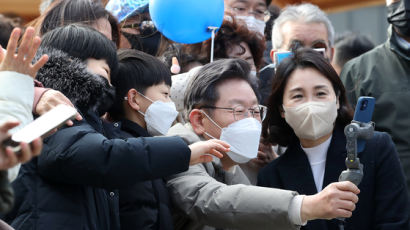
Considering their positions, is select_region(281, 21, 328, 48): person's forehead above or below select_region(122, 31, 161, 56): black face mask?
above

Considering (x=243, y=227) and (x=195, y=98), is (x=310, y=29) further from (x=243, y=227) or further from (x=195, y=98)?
(x=243, y=227)

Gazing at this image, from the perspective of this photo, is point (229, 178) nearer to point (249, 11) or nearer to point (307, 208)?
point (307, 208)

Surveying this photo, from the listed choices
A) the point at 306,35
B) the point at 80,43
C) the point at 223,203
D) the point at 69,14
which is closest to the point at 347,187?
the point at 223,203

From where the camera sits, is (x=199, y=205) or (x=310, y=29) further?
(x=310, y=29)

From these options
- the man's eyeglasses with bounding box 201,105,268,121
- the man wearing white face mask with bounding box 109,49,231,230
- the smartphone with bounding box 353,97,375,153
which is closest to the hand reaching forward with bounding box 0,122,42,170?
the smartphone with bounding box 353,97,375,153

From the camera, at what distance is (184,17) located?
13.8 ft

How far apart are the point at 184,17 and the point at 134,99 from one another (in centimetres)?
77

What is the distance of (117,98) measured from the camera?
12.0ft

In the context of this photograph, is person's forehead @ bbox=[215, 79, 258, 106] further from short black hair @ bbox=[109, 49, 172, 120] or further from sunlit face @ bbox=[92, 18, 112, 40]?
sunlit face @ bbox=[92, 18, 112, 40]

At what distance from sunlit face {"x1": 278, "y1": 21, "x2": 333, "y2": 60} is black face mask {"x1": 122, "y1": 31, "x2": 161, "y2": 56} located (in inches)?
38.7

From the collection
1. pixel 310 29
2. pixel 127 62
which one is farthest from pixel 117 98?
pixel 310 29

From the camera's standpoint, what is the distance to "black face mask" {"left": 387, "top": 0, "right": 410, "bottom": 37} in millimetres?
4832

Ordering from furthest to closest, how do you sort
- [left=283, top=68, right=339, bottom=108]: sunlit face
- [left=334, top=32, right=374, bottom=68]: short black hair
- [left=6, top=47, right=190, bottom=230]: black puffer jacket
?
[left=334, top=32, right=374, bottom=68]: short black hair < [left=283, top=68, right=339, bottom=108]: sunlit face < [left=6, top=47, right=190, bottom=230]: black puffer jacket

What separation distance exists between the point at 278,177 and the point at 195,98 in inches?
25.2
